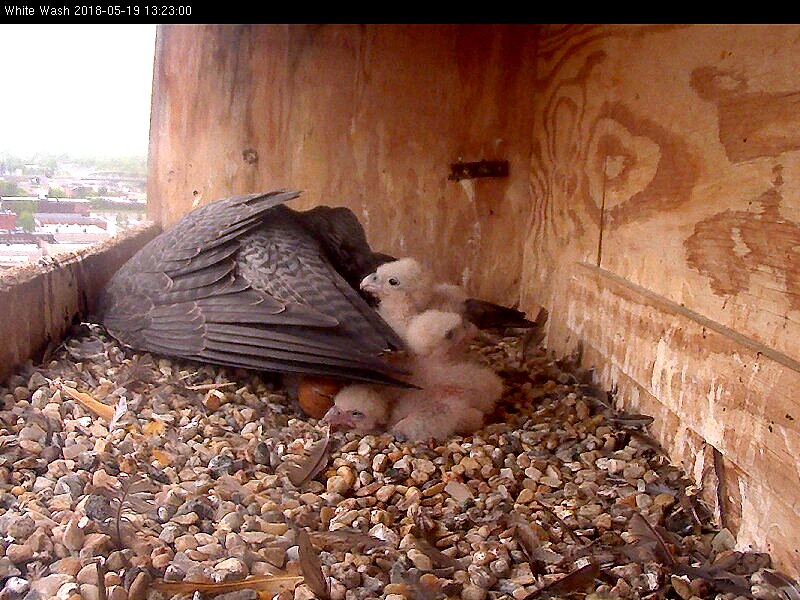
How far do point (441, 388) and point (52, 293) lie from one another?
41.9 inches

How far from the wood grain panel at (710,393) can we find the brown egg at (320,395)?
0.74 m

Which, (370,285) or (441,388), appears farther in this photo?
(370,285)

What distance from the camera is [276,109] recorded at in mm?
2330

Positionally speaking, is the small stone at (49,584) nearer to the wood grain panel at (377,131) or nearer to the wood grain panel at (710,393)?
the wood grain panel at (710,393)

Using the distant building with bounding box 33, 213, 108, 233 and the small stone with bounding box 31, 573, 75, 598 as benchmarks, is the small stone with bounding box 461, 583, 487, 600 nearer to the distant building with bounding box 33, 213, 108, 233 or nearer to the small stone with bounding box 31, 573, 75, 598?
the small stone with bounding box 31, 573, 75, 598

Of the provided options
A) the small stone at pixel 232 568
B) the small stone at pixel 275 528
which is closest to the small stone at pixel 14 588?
the small stone at pixel 232 568

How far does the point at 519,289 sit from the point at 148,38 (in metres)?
1.72

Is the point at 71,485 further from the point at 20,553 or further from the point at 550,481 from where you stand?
the point at 550,481

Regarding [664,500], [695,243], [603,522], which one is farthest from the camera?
[695,243]

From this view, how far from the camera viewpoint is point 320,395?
1720 mm

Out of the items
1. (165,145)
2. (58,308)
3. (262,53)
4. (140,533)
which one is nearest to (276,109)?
(262,53)

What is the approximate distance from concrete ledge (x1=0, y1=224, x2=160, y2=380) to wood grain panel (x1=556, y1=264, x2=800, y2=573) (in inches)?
56.8

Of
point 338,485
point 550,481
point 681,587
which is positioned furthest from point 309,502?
point 681,587

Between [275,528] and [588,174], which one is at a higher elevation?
[588,174]
